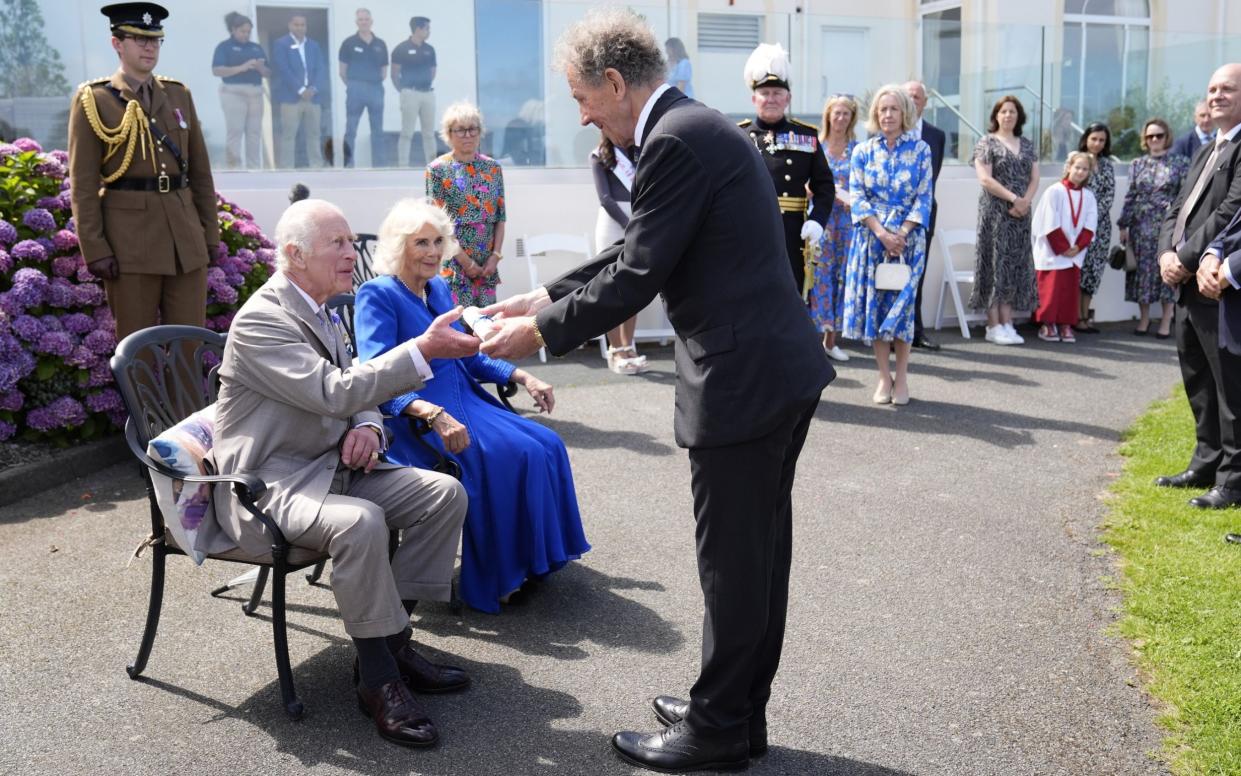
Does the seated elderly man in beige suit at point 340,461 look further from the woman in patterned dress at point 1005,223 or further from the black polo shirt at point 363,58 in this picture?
the woman in patterned dress at point 1005,223

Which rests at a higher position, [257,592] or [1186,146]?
[1186,146]

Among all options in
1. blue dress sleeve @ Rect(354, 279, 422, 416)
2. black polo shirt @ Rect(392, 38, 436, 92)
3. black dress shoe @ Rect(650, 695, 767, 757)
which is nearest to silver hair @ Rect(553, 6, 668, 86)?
blue dress sleeve @ Rect(354, 279, 422, 416)

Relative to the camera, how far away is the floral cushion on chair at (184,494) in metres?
3.83

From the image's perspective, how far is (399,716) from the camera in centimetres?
360

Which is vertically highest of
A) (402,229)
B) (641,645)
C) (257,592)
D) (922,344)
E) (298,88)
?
(298,88)

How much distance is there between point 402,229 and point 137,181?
269cm

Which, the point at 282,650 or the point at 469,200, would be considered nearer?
the point at 282,650

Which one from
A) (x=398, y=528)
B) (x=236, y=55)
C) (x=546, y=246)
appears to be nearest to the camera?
(x=398, y=528)

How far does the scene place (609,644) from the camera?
436 cm

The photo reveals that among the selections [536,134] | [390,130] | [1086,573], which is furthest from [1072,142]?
[1086,573]

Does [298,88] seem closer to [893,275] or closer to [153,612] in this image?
[893,275]

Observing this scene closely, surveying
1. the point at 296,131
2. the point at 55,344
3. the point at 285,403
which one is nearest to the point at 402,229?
the point at 285,403

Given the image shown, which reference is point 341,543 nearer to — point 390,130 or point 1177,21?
point 390,130

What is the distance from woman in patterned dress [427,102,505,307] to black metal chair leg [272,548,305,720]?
4388mm
